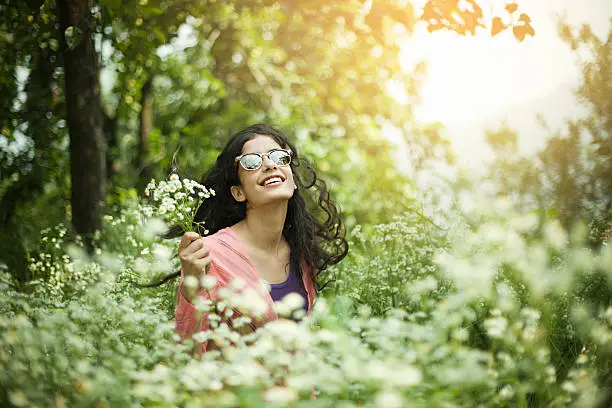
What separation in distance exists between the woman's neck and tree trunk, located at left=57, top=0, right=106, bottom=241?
1.97m

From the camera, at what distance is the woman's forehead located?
2.85 metres

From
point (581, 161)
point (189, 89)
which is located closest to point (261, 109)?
point (189, 89)

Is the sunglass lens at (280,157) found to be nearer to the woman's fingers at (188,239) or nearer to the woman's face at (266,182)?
the woman's face at (266,182)

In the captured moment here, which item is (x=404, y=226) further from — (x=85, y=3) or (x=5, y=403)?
(x=85, y=3)

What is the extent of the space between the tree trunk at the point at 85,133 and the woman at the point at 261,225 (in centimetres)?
167

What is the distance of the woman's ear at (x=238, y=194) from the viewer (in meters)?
2.89

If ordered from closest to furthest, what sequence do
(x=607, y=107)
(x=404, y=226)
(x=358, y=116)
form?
1. (x=404, y=226)
2. (x=607, y=107)
3. (x=358, y=116)

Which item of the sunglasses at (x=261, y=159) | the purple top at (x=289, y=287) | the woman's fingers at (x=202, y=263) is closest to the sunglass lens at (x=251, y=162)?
the sunglasses at (x=261, y=159)

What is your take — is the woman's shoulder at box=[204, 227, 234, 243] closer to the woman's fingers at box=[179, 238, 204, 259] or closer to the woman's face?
the woman's face

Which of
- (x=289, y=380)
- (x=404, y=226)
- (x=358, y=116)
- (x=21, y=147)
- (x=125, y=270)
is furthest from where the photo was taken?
(x=358, y=116)

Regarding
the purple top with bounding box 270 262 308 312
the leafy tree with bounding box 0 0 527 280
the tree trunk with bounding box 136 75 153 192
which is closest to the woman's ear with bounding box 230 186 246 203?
the purple top with bounding box 270 262 308 312

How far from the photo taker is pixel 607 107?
12.1 ft

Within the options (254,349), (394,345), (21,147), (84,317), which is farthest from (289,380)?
(21,147)

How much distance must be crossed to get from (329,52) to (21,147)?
4.03 m
